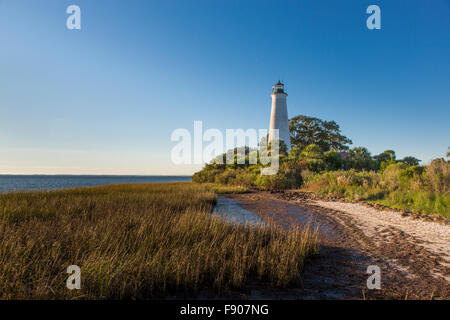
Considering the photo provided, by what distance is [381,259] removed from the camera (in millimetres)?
3869

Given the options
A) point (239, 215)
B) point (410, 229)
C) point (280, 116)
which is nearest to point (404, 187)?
point (410, 229)

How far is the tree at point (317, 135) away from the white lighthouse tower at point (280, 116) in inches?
147

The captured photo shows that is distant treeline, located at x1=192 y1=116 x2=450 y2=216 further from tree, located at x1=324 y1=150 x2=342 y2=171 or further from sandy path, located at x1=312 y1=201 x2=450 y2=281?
sandy path, located at x1=312 y1=201 x2=450 y2=281

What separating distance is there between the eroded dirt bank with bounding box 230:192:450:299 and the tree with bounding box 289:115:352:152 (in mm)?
27609

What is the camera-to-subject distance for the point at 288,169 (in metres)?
18.8

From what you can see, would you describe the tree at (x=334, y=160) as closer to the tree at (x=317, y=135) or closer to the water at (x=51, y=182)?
the tree at (x=317, y=135)

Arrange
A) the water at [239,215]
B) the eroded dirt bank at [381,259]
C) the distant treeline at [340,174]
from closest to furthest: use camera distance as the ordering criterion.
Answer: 1. the eroded dirt bank at [381,259]
2. the water at [239,215]
3. the distant treeline at [340,174]

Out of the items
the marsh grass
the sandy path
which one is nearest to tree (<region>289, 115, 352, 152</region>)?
the sandy path

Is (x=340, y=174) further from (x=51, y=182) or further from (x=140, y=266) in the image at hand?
(x=51, y=182)

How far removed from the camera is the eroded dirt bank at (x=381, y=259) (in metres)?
2.80

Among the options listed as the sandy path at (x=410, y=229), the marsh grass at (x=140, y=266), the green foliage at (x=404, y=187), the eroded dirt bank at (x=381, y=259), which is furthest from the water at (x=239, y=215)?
the green foliage at (x=404, y=187)

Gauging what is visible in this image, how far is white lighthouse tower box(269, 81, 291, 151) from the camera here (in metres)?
31.1
